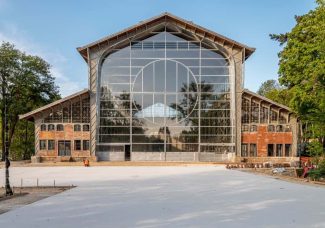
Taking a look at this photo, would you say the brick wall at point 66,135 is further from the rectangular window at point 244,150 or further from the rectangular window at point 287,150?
the rectangular window at point 287,150

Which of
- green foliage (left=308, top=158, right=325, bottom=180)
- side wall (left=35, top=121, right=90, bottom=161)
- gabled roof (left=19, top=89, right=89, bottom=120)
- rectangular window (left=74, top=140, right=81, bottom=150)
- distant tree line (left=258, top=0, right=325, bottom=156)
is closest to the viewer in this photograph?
green foliage (left=308, top=158, right=325, bottom=180)

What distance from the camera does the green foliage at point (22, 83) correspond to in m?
50.2

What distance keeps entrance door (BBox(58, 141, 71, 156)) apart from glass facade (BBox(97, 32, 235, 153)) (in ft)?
12.5

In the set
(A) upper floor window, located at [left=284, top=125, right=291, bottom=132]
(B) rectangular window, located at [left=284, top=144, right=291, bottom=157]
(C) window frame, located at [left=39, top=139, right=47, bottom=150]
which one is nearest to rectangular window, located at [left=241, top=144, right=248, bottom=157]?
(B) rectangular window, located at [left=284, top=144, right=291, bottom=157]

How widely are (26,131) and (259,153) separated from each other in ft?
131

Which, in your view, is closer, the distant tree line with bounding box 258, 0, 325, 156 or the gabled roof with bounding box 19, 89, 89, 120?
the distant tree line with bounding box 258, 0, 325, 156

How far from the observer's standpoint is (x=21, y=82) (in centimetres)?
5094

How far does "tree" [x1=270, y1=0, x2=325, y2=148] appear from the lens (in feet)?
87.4

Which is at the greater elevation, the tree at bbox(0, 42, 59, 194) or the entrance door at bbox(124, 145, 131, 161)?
the tree at bbox(0, 42, 59, 194)

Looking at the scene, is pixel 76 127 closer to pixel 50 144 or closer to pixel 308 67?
pixel 50 144

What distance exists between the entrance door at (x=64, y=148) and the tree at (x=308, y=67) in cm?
2652

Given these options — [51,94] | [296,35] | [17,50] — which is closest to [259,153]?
[296,35]

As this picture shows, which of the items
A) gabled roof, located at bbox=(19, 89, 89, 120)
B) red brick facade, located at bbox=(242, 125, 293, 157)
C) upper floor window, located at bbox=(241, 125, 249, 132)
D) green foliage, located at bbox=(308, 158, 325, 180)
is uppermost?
gabled roof, located at bbox=(19, 89, 89, 120)

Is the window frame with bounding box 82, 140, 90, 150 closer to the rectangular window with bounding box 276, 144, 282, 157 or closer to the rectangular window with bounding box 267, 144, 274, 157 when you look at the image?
the rectangular window with bounding box 267, 144, 274, 157
